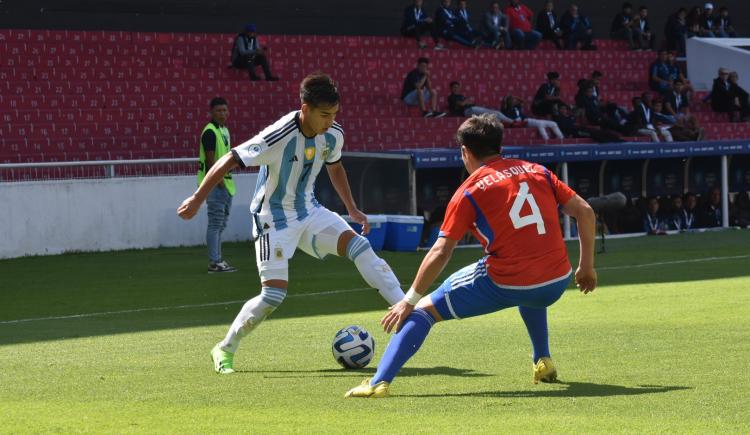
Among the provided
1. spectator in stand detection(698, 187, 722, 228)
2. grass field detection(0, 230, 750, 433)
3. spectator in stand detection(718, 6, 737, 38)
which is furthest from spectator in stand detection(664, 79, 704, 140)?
grass field detection(0, 230, 750, 433)

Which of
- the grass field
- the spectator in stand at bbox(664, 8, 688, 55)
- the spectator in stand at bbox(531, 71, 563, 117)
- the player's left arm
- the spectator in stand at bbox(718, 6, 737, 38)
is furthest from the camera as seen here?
the spectator in stand at bbox(718, 6, 737, 38)

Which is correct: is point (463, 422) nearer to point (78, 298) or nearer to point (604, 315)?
point (604, 315)

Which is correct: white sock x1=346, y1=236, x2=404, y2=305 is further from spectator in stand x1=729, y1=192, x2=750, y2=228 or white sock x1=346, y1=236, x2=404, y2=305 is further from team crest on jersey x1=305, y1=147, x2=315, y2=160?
spectator in stand x1=729, y1=192, x2=750, y2=228

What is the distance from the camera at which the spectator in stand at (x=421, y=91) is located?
2736 centimetres

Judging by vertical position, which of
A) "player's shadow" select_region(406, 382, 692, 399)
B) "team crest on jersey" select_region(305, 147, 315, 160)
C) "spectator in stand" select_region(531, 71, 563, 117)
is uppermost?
"team crest on jersey" select_region(305, 147, 315, 160)

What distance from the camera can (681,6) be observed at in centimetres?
3875

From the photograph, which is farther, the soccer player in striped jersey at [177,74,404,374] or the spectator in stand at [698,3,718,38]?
the spectator in stand at [698,3,718,38]

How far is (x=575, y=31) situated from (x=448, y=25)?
4205 millimetres

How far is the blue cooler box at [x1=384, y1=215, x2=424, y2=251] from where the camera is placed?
1995 cm

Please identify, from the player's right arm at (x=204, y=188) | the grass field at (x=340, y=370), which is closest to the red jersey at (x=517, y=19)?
the grass field at (x=340, y=370)

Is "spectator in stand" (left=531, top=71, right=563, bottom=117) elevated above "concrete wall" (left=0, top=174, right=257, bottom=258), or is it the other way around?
"spectator in stand" (left=531, top=71, right=563, bottom=117)

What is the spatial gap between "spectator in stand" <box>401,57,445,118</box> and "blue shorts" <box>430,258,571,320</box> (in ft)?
65.9

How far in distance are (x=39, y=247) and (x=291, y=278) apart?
18.4 ft

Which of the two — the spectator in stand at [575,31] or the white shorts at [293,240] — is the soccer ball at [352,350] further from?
the spectator in stand at [575,31]
